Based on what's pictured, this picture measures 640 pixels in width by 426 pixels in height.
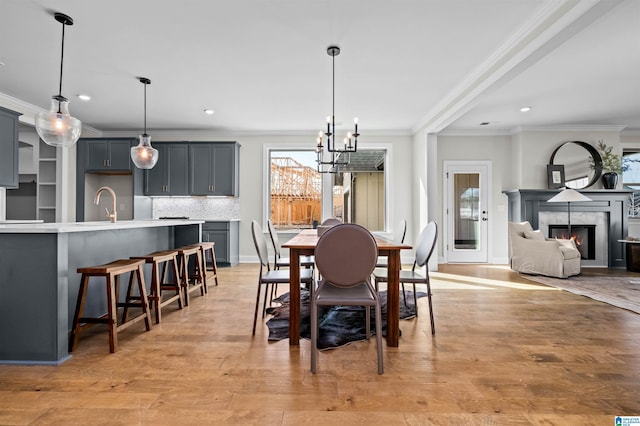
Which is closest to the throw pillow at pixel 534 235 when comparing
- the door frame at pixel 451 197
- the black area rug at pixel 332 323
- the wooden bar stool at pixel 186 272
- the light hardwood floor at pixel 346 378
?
the door frame at pixel 451 197

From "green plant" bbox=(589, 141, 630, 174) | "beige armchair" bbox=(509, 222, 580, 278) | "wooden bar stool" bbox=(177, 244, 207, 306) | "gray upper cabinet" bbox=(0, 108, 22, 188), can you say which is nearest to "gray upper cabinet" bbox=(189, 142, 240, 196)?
"wooden bar stool" bbox=(177, 244, 207, 306)

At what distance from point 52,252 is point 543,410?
296 cm

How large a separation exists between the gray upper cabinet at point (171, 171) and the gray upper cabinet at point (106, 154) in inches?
18.6

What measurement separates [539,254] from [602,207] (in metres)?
1.99

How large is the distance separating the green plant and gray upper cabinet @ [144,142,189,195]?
765 centimetres

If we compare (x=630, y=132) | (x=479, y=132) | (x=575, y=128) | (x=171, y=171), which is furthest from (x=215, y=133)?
(x=630, y=132)

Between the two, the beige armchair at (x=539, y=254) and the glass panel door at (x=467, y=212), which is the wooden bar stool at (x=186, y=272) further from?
the beige armchair at (x=539, y=254)

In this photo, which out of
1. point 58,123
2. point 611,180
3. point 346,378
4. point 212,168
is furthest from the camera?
point 212,168

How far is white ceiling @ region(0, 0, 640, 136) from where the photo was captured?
102 inches

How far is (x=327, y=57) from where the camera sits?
11.0ft

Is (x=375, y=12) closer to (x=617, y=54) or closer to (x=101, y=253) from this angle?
(x=617, y=54)

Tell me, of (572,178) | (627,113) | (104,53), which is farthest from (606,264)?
(104,53)

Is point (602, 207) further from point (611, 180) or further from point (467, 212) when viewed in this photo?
point (467, 212)

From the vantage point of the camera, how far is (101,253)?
274cm
